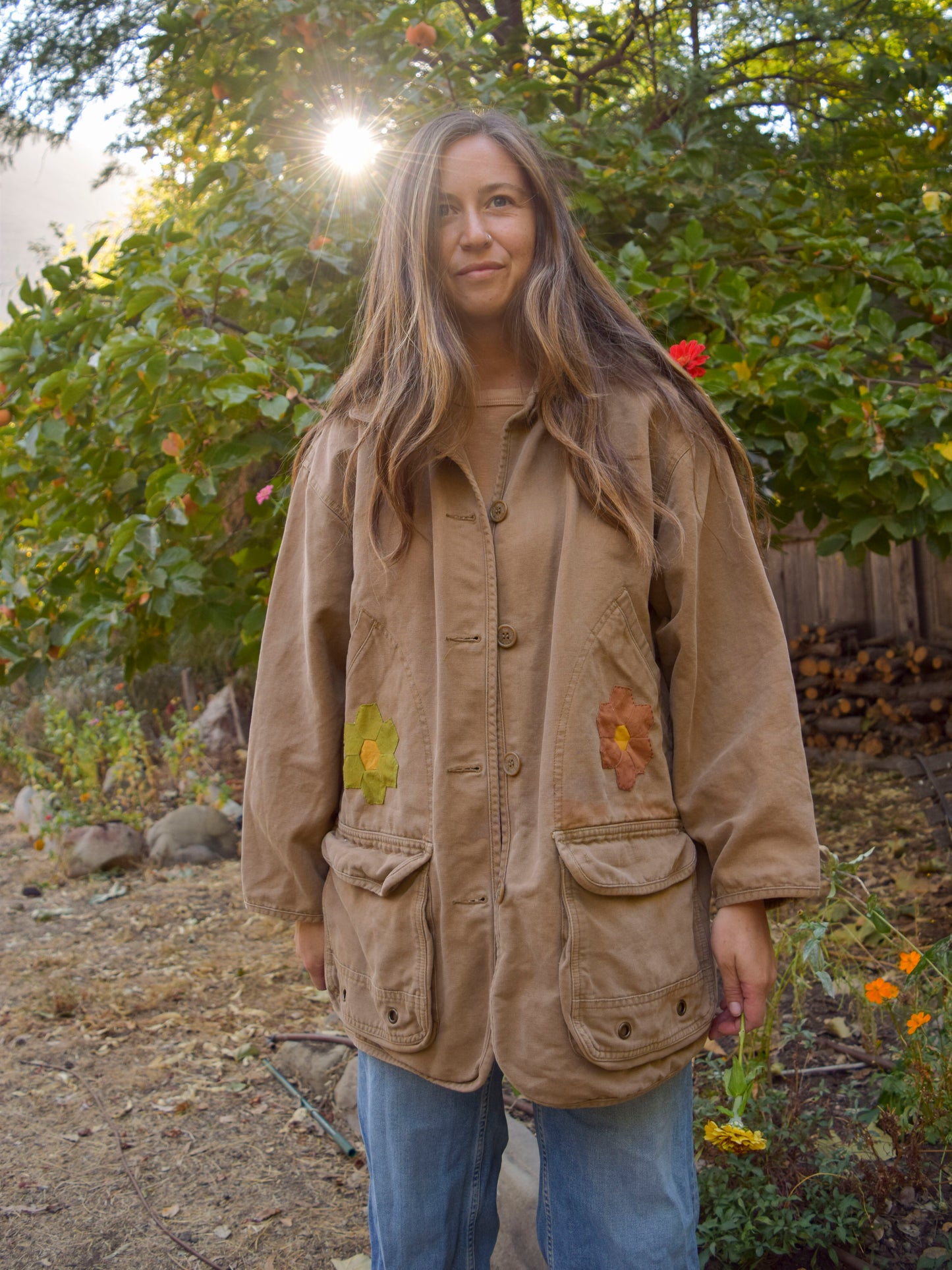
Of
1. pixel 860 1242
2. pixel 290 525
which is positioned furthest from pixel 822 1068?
pixel 290 525

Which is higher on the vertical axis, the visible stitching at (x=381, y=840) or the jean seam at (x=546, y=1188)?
the visible stitching at (x=381, y=840)

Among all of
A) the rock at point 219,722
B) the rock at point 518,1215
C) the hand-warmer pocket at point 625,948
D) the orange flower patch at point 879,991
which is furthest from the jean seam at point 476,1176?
the rock at point 219,722

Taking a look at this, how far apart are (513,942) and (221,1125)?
1.93 metres

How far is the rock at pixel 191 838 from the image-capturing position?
5160 mm

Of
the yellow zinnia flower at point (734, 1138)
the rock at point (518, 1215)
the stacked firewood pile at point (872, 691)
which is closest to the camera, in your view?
the yellow zinnia flower at point (734, 1138)

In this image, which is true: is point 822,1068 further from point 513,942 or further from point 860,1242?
point 513,942

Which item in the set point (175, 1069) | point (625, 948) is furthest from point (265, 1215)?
point (625, 948)

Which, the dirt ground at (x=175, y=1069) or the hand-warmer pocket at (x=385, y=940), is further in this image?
the dirt ground at (x=175, y=1069)

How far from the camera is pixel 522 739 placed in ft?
3.95

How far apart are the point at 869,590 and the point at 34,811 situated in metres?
5.07

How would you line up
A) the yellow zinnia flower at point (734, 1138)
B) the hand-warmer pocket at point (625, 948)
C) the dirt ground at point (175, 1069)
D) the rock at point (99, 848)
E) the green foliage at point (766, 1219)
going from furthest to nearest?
1. the rock at point (99, 848)
2. the dirt ground at point (175, 1069)
3. the green foliage at point (766, 1219)
4. the yellow zinnia flower at point (734, 1138)
5. the hand-warmer pocket at point (625, 948)

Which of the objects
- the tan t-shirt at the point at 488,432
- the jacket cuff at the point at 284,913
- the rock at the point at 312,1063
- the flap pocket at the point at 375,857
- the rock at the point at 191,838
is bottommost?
the rock at the point at 191,838

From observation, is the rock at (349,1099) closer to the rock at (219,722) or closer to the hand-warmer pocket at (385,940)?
the hand-warmer pocket at (385,940)

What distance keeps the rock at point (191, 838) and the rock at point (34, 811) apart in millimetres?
558
